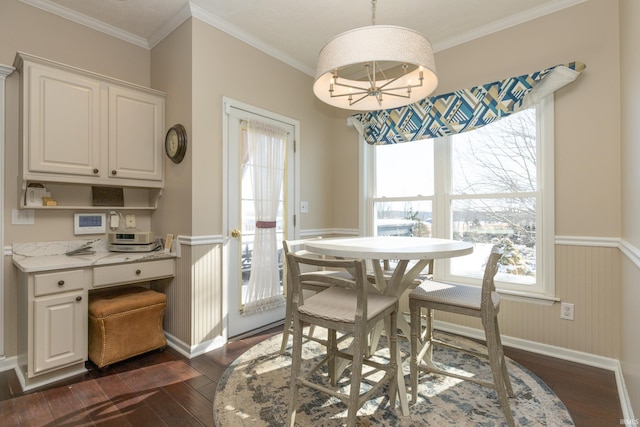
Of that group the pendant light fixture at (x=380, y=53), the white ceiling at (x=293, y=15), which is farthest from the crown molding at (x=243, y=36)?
the pendant light fixture at (x=380, y=53)

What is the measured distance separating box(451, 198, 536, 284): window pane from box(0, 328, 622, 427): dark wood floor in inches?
27.0

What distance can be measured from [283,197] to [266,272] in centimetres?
78

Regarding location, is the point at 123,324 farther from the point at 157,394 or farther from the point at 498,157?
the point at 498,157

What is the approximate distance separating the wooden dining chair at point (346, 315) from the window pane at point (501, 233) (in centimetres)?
142

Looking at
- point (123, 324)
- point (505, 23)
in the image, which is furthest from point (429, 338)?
point (505, 23)

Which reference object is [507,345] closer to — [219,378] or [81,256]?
[219,378]

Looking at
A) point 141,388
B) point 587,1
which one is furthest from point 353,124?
point 141,388

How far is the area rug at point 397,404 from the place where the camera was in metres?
1.68

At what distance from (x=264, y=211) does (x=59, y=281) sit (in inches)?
62.8

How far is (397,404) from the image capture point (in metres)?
1.83

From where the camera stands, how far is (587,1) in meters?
2.32

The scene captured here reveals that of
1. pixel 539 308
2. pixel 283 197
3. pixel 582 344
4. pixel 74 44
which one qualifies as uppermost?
pixel 74 44

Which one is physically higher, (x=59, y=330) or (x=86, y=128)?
(x=86, y=128)

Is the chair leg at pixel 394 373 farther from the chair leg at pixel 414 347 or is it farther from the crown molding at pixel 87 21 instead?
the crown molding at pixel 87 21
